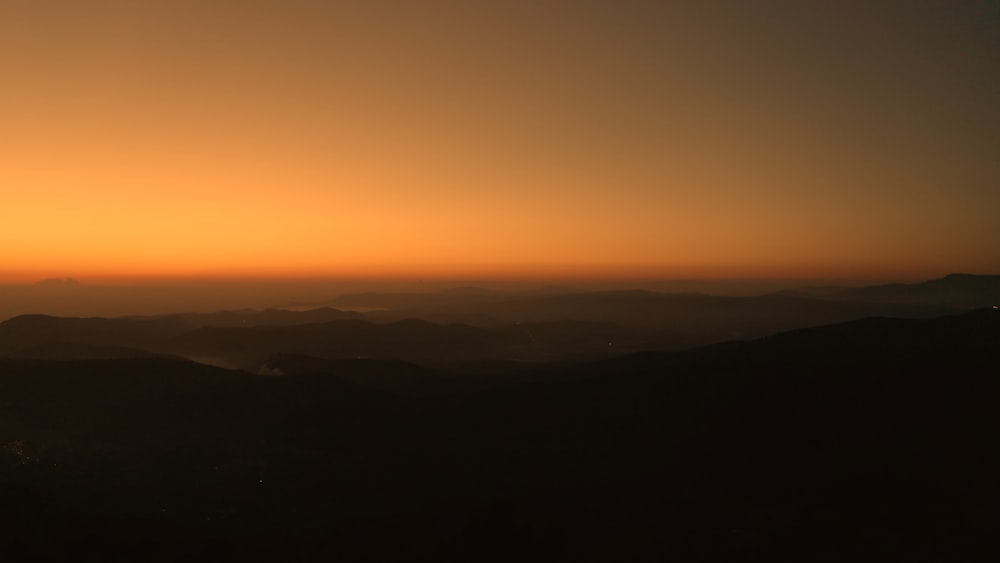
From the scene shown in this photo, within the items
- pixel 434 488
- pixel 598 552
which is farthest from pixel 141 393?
pixel 598 552

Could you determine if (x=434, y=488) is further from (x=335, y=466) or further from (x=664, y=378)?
(x=664, y=378)

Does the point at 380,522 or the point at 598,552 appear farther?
the point at 380,522

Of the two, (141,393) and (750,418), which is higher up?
(141,393)

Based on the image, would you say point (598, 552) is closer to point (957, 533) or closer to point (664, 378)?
point (957, 533)

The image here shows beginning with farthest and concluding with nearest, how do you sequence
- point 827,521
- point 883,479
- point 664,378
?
1. point 664,378
2. point 883,479
3. point 827,521

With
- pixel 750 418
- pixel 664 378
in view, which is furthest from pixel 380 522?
pixel 664 378

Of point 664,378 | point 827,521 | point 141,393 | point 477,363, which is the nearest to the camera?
point 827,521
